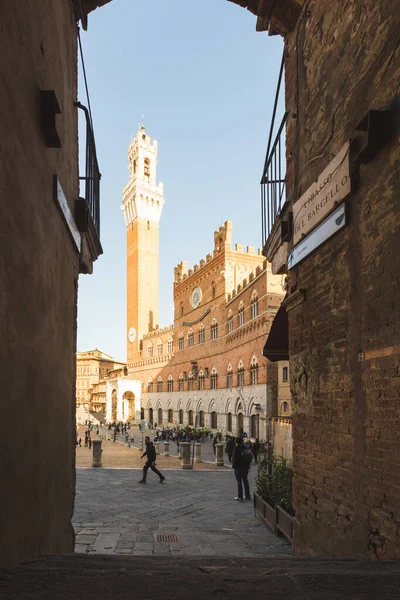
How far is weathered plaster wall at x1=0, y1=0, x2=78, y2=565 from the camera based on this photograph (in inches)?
102

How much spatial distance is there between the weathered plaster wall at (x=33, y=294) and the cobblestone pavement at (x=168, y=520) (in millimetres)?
2165

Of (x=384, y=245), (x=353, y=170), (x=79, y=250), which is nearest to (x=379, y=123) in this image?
(x=353, y=170)

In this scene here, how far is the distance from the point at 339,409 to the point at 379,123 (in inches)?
95.8

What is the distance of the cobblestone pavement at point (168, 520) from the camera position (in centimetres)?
659

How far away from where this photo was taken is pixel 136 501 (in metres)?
9.85

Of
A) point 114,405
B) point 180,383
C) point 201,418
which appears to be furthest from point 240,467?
point 114,405

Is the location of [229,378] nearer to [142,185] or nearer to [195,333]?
[195,333]

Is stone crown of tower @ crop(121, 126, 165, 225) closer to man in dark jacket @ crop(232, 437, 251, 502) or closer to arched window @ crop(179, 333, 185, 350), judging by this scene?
arched window @ crop(179, 333, 185, 350)

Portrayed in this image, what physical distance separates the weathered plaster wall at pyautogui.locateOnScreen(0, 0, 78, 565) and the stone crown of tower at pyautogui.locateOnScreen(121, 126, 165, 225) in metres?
57.9

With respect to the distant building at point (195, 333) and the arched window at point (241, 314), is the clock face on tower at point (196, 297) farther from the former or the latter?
the arched window at point (241, 314)

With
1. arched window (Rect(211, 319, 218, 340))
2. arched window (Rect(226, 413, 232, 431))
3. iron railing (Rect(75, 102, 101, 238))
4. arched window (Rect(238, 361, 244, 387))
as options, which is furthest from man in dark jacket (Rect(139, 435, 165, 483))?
arched window (Rect(211, 319, 218, 340))

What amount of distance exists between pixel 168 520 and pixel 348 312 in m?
5.66

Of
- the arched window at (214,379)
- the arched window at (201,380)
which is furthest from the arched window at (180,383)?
the arched window at (214,379)

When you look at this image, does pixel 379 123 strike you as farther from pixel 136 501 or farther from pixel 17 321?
pixel 136 501
